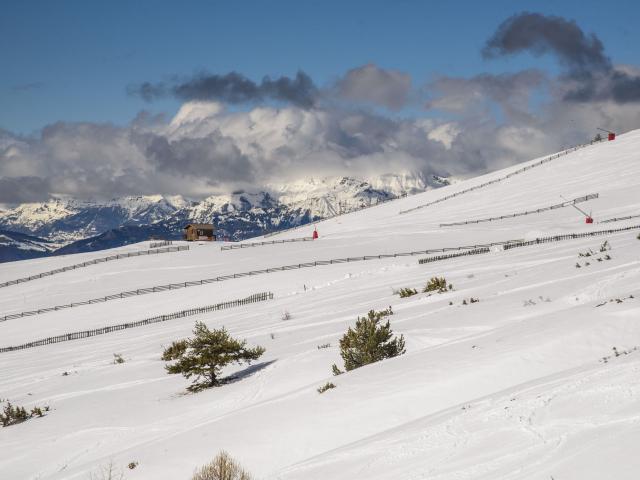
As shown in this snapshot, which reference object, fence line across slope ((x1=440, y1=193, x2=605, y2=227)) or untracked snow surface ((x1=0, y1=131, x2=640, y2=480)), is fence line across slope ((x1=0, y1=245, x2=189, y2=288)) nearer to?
fence line across slope ((x1=440, y1=193, x2=605, y2=227))

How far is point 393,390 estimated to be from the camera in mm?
12289

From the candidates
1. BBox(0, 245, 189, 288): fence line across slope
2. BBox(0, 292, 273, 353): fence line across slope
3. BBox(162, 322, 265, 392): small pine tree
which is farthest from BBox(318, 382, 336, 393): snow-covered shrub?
BBox(0, 245, 189, 288): fence line across slope

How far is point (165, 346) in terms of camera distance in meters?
29.3

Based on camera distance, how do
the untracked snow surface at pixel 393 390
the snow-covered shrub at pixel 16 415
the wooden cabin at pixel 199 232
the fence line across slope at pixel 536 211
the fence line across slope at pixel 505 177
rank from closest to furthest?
the untracked snow surface at pixel 393 390, the snow-covered shrub at pixel 16 415, the fence line across slope at pixel 536 211, the fence line across slope at pixel 505 177, the wooden cabin at pixel 199 232

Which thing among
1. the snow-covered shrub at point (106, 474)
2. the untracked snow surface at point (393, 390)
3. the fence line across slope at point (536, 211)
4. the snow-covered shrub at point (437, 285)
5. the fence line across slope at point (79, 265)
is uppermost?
the fence line across slope at point (79, 265)

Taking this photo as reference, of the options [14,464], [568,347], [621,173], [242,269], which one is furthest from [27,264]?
[568,347]

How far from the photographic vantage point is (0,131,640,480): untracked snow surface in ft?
27.2

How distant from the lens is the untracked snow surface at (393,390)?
829 centimetres

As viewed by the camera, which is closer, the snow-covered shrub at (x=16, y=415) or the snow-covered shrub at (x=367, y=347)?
the snow-covered shrub at (x=367, y=347)

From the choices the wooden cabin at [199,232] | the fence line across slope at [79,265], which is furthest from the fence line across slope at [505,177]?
the wooden cabin at [199,232]

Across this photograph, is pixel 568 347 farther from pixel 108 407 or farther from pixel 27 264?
pixel 27 264

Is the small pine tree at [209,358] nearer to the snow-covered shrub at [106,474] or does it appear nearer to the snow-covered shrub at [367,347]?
the snow-covered shrub at [367,347]

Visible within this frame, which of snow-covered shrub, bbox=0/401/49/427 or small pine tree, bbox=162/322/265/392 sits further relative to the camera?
small pine tree, bbox=162/322/265/392

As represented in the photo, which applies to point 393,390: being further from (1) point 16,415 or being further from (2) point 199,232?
(2) point 199,232
